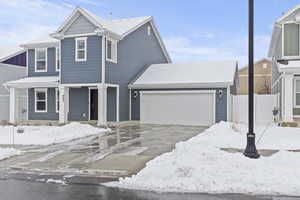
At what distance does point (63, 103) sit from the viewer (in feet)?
71.4

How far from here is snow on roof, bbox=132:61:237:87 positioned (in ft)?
71.9

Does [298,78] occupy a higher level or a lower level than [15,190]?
higher

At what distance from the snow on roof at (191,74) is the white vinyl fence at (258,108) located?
83.5 inches

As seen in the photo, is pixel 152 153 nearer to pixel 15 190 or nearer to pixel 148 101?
pixel 15 190

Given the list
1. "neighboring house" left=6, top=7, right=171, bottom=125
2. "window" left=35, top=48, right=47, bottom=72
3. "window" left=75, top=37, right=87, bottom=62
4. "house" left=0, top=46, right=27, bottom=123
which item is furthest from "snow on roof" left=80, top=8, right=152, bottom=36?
"house" left=0, top=46, right=27, bottom=123

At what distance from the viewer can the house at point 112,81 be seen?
2061cm

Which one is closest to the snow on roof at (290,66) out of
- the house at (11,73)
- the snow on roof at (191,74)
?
the snow on roof at (191,74)

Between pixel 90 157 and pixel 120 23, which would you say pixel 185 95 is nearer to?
pixel 120 23

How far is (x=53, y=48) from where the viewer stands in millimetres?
24172

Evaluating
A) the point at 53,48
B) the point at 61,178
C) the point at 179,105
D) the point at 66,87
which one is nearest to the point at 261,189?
the point at 61,178

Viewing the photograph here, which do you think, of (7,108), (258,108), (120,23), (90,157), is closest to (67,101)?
(120,23)

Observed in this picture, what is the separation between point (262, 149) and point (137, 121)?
42.6 ft

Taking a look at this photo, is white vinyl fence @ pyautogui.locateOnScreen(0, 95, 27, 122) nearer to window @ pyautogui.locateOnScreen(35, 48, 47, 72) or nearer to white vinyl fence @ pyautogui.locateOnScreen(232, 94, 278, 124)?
window @ pyautogui.locateOnScreen(35, 48, 47, 72)

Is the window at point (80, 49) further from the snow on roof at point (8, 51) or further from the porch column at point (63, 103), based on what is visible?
the snow on roof at point (8, 51)
